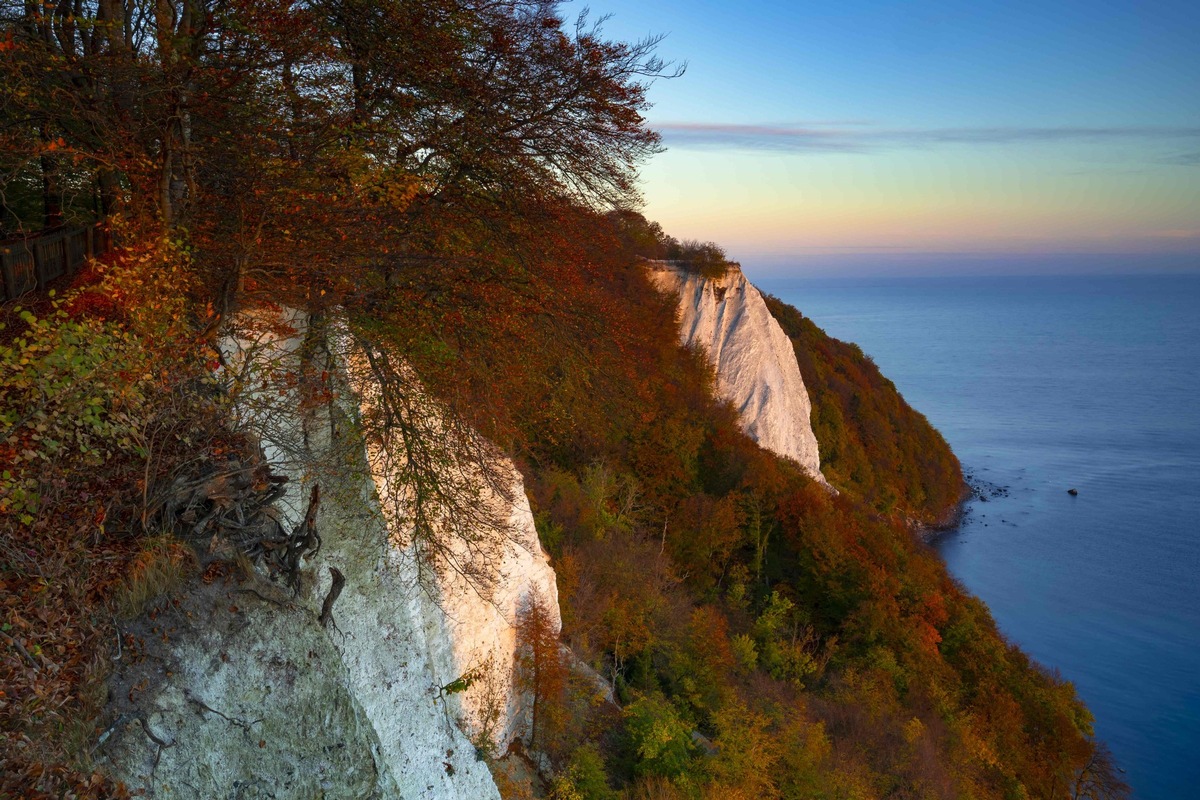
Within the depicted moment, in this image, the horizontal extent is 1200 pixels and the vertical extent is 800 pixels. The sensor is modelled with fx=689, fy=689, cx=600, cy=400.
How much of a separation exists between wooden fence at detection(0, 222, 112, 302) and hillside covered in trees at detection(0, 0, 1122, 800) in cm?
37

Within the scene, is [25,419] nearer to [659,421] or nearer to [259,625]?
[259,625]

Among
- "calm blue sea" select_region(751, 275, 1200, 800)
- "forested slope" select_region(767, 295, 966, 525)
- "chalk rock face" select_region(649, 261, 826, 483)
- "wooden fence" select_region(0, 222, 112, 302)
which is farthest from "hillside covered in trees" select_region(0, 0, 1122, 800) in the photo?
"forested slope" select_region(767, 295, 966, 525)

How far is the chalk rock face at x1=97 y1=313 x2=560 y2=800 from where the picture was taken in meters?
6.90

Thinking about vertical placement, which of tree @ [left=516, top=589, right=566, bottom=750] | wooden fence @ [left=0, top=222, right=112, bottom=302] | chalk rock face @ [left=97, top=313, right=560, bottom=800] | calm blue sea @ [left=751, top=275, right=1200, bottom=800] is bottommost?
calm blue sea @ [left=751, top=275, right=1200, bottom=800]

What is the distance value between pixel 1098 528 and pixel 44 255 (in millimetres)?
62889

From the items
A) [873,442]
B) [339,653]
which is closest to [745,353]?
[873,442]

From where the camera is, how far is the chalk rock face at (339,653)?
6902mm

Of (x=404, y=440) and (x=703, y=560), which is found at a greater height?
(x=404, y=440)

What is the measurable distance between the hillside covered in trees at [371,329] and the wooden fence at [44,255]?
1.21 ft

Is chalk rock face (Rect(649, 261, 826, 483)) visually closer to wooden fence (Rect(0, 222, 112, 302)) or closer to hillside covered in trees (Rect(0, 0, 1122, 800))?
hillside covered in trees (Rect(0, 0, 1122, 800))

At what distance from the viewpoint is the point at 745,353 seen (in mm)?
44750

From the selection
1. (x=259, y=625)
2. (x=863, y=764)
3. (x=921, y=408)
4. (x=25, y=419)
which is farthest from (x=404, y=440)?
(x=921, y=408)

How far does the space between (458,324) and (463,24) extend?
15.8ft

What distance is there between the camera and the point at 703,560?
31.0m
